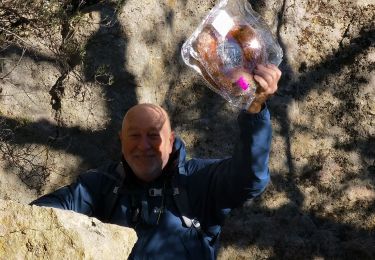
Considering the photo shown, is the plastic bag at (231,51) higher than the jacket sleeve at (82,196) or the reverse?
higher

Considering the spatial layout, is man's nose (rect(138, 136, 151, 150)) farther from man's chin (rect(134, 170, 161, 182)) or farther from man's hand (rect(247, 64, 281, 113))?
man's hand (rect(247, 64, 281, 113))

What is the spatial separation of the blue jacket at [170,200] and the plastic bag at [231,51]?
1.29 feet

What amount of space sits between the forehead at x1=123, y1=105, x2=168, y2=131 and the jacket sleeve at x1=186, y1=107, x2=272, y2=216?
0.88ft

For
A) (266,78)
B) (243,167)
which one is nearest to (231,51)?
(266,78)

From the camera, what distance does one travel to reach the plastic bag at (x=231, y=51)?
292 cm

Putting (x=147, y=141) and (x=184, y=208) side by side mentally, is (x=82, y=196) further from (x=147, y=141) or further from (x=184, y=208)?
(x=184, y=208)

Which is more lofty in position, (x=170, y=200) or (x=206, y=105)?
(x=170, y=200)

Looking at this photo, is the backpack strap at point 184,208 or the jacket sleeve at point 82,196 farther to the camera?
the jacket sleeve at point 82,196

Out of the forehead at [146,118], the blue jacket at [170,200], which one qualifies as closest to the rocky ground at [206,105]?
the forehead at [146,118]

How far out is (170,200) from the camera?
3469 mm

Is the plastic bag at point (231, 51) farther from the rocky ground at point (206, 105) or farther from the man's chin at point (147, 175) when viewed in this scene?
the rocky ground at point (206, 105)

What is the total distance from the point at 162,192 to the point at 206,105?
1423 mm

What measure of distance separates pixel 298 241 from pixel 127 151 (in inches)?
63.4

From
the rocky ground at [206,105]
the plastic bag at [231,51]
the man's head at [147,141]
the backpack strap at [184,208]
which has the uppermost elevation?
the plastic bag at [231,51]
